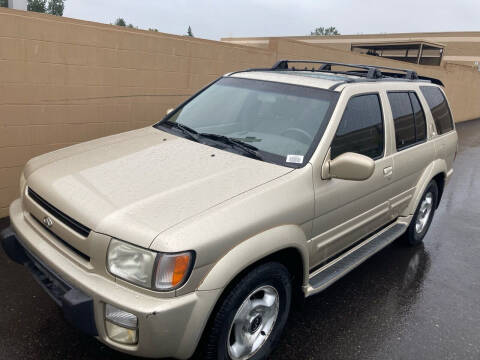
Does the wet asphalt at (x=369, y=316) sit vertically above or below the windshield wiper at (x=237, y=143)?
below

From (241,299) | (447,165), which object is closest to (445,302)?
(447,165)

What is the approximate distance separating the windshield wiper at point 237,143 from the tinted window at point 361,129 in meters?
0.55

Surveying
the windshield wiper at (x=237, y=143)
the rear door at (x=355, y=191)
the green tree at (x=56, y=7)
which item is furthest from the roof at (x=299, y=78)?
the green tree at (x=56, y=7)

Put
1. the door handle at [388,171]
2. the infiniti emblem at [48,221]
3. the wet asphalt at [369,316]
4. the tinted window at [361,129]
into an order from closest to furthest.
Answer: the infiniti emblem at [48,221] → the wet asphalt at [369,316] → the tinted window at [361,129] → the door handle at [388,171]

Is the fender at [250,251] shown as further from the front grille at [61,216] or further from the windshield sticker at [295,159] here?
the front grille at [61,216]

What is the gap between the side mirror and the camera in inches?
110

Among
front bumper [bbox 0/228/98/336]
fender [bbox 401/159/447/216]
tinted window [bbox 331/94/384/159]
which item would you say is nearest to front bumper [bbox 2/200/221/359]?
front bumper [bbox 0/228/98/336]

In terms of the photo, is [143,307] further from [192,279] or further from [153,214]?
[153,214]

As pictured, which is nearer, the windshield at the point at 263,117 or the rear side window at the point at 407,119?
the windshield at the point at 263,117

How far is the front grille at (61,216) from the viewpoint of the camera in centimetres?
233

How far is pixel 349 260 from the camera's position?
135 inches

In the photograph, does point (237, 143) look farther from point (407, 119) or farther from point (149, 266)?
point (407, 119)

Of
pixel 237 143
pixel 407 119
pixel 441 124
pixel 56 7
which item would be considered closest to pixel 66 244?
pixel 237 143

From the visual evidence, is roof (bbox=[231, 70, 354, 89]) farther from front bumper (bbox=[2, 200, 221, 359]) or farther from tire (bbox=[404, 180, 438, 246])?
front bumper (bbox=[2, 200, 221, 359])
